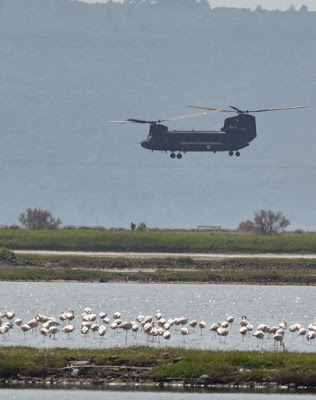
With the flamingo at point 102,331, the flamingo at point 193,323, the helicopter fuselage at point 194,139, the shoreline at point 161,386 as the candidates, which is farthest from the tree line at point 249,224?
the shoreline at point 161,386

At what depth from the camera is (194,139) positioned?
112562 mm

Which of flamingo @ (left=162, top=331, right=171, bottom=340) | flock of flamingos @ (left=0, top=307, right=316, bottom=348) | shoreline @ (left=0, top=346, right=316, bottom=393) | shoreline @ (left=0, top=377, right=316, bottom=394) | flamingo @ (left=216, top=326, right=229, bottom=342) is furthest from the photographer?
flamingo @ (left=216, top=326, right=229, bottom=342)

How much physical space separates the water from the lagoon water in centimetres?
890

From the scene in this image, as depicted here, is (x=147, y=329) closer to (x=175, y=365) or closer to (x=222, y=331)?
(x=222, y=331)

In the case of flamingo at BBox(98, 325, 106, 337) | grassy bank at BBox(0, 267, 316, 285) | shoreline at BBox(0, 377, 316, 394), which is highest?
grassy bank at BBox(0, 267, 316, 285)

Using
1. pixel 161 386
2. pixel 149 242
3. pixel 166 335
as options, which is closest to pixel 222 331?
pixel 166 335

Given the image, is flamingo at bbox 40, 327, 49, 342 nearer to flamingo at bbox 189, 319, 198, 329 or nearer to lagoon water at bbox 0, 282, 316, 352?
lagoon water at bbox 0, 282, 316, 352

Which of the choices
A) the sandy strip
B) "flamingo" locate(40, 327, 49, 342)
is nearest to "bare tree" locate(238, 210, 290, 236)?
the sandy strip

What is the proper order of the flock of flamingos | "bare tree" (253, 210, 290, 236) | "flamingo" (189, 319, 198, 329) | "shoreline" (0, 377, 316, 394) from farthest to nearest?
"bare tree" (253, 210, 290, 236) < "flamingo" (189, 319, 198, 329) < the flock of flamingos < "shoreline" (0, 377, 316, 394)

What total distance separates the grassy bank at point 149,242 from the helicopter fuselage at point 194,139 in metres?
12.4

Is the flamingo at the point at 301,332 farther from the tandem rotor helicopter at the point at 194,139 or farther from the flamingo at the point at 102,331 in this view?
the tandem rotor helicopter at the point at 194,139

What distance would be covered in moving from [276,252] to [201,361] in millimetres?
81908

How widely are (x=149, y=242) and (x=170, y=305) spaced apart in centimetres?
5098

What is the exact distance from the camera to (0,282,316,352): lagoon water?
171 feet
